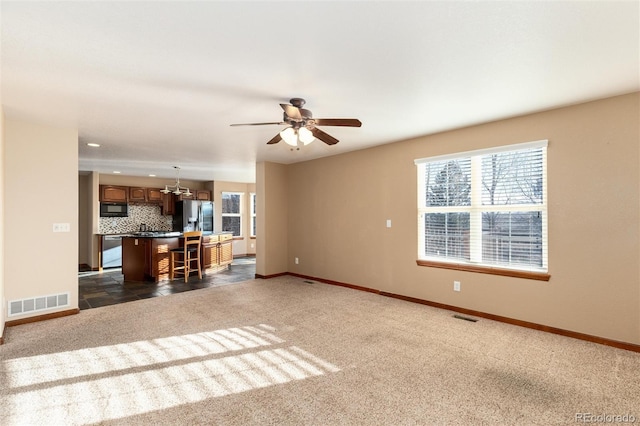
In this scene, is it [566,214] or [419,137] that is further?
[419,137]

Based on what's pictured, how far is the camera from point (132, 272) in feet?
20.8

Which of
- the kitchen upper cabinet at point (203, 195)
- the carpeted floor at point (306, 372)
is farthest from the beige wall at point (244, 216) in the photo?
the carpeted floor at point (306, 372)

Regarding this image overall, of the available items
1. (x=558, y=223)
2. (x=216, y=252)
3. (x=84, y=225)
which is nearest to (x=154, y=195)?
(x=84, y=225)

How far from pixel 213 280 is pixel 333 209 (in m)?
2.84

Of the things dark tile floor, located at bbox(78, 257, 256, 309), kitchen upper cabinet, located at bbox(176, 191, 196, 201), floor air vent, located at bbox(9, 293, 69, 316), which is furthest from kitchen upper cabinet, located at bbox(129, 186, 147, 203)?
floor air vent, located at bbox(9, 293, 69, 316)

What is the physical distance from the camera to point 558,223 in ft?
11.0

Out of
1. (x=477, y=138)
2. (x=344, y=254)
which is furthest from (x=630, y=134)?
(x=344, y=254)

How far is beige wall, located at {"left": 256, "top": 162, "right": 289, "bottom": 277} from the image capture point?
6422 millimetres

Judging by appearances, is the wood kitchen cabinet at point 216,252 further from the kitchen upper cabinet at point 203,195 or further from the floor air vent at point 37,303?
the floor air vent at point 37,303

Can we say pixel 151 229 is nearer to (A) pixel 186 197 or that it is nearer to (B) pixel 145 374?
(A) pixel 186 197

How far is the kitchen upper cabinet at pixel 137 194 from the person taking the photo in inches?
329

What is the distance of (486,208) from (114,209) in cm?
847

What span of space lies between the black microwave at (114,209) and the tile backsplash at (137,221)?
25 cm

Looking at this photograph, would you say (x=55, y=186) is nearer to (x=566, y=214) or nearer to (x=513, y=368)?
(x=513, y=368)
